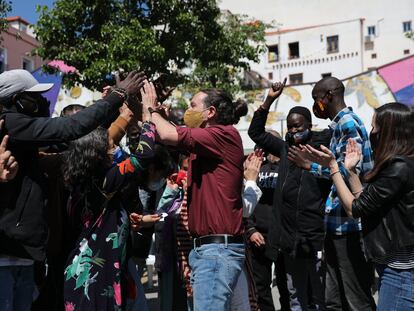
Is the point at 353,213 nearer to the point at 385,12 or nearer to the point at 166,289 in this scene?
the point at 166,289

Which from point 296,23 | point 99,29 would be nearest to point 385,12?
point 296,23

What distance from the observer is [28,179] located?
282cm

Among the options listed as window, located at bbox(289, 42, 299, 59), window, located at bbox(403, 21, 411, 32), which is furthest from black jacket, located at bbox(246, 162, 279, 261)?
window, located at bbox(403, 21, 411, 32)

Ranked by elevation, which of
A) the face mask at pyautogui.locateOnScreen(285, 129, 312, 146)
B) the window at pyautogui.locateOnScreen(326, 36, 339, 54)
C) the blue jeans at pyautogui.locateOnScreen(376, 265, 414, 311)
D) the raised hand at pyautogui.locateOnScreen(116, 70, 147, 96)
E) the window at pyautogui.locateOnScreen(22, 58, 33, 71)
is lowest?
the blue jeans at pyautogui.locateOnScreen(376, 265, 414, 311)

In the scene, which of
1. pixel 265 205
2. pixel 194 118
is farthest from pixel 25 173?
pixel 265 205

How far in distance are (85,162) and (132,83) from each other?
0.60 meters

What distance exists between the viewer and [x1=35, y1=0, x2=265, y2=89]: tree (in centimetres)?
1259

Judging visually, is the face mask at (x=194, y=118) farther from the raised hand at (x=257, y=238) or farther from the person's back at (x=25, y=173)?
the raised hand at (x=257, y=238)

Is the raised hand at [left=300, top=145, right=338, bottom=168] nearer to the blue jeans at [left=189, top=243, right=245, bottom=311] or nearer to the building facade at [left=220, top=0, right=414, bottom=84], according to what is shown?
the blue jeans at [left=189, top=243, right=245, bottom=311]

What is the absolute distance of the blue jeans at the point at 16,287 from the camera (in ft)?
8.82

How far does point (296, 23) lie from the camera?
47250 mm

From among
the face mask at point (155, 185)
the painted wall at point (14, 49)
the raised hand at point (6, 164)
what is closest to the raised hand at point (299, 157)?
the face mask at point (155, 185)

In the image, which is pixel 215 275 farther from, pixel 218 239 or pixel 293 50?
pixel 293 50

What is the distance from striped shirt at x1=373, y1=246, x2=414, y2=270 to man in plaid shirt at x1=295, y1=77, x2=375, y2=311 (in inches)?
33.2
